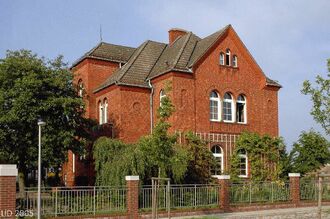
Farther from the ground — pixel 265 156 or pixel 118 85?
pixel 118 85

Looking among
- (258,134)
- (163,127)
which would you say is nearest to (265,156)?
(258,134)

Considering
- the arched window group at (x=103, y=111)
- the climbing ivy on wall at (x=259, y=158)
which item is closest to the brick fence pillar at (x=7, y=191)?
the arched window group at (x=103, y=111)

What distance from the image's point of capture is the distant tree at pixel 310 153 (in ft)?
100.0

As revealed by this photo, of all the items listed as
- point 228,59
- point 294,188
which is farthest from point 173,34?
point 294,188

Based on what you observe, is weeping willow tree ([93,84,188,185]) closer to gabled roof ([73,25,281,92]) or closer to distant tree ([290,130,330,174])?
gabled roof ([73,25,281,92])

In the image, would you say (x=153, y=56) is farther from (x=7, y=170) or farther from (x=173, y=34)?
(x=7, y=170)

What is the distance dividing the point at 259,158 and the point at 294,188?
4955mm

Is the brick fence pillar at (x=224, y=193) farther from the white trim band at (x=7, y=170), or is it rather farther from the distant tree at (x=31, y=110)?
the white trim band at (x=7, y=170)

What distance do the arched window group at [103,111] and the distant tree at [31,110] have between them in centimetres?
747

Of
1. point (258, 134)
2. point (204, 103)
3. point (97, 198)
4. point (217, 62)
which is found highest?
point (217, 62)

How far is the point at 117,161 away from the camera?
22.9 metres

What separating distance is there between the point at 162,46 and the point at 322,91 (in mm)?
17031

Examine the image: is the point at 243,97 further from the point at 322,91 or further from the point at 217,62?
the point at 322,91

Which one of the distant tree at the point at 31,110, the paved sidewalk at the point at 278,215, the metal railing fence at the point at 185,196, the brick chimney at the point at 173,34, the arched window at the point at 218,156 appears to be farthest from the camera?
the brick chimney at the point at 173,34
